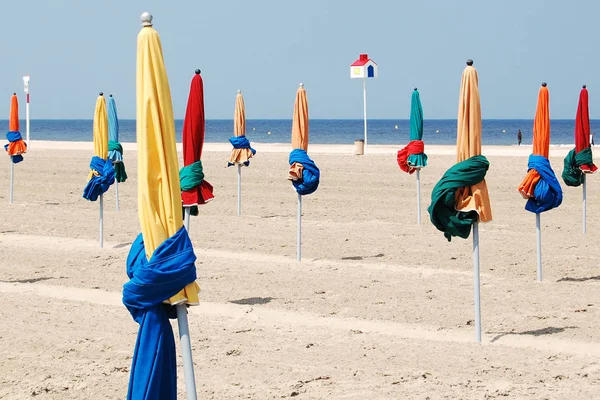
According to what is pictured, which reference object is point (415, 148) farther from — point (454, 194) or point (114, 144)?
point (454, 194)

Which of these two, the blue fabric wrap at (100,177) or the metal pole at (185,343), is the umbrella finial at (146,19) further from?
the blue fabric wrap at (100,177)

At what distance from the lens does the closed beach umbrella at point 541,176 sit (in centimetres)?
1059

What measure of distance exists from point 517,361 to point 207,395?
2.88m

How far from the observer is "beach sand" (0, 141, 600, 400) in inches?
292

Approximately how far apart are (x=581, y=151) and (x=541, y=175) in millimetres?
4153

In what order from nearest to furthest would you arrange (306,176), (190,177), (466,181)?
(466,181) → (190,177) → (306,176)

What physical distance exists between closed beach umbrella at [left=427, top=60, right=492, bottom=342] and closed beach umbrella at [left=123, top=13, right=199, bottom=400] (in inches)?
163

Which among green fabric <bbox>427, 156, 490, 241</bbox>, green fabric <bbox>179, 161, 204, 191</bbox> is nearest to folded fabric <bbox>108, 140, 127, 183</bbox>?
green fabric <bbox>179, 161, 204, 191</bbox>

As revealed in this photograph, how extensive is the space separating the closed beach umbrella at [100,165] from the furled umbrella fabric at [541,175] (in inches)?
266

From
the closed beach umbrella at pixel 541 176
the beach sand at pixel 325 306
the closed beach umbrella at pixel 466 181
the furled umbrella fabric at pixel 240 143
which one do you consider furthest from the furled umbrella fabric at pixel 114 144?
the closed beach umbrella at pixel 466 181

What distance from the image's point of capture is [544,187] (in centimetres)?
1058

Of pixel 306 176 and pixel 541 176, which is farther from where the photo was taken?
pixel 306 176

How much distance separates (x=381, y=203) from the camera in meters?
19.4

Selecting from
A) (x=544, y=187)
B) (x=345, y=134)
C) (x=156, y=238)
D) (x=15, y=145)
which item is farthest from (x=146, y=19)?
(x=345, y=134)
